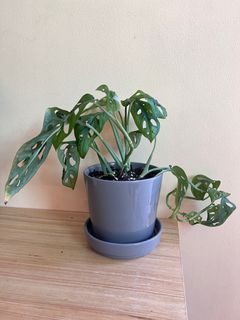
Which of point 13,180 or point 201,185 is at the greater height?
point 13,180

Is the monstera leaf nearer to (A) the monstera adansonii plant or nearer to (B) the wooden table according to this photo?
(A) the monstera adansonii plant

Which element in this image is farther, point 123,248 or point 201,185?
point 201,185

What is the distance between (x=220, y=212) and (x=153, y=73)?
38cm

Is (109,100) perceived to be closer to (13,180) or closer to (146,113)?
(146,113)

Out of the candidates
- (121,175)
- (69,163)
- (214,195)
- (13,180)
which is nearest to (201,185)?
(214,195)

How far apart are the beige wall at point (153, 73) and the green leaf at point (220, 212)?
8 centimetres

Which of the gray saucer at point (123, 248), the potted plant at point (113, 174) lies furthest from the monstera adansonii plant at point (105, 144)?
the gray saucer at point (123, 248)

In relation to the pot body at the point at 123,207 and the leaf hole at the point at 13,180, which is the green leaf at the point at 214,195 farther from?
the leaf hole at the point at 13,180

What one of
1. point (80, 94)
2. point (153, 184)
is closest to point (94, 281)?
point (153, 184)

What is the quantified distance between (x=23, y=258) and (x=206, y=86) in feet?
1.91

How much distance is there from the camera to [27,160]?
0.52 meters

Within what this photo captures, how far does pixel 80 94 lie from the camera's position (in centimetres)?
73

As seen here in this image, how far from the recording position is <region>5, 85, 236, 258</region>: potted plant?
1.68 ft

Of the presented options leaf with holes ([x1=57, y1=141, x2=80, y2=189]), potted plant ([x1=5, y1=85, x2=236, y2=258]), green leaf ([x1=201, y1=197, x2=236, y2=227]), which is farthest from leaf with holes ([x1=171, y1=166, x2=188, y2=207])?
leaf with holes ([x1=57, y1=141, x2=80, y2=189])
